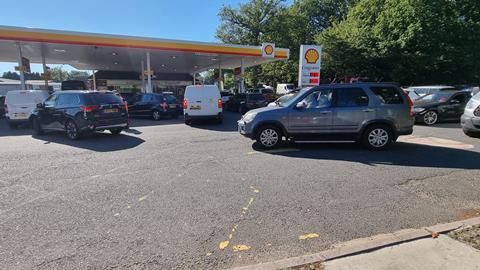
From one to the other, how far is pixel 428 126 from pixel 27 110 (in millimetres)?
18128

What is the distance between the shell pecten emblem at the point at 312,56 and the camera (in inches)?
587

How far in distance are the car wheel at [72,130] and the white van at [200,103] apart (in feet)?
17.1

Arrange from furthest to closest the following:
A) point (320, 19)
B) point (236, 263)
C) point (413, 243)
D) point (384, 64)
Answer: point (320, 19) < point (384, 64) < point (413, 243) < point (236, 263)

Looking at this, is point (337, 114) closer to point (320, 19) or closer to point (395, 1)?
point (395, 1)

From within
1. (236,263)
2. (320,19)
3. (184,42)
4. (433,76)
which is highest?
(320,19)

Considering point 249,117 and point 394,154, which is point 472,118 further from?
point 249,117

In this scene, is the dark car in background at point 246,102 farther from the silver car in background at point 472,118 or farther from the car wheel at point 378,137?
the car wheel at point 378,137

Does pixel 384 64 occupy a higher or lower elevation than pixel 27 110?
higher

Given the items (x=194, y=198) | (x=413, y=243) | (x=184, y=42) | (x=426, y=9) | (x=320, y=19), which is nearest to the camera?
(x=413, y=243)

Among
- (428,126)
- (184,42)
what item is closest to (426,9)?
(428,126)

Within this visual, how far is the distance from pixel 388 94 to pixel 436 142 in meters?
2.66

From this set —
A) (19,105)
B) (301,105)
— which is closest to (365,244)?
(301,105)

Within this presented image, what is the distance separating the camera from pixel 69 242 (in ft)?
12.1

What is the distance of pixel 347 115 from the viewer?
329 inches
